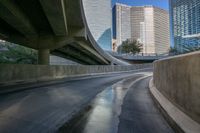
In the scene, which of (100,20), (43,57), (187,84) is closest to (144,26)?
(100,20)

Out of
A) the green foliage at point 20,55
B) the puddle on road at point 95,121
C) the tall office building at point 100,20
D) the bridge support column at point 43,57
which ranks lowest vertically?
the puddle on road at point 95,121

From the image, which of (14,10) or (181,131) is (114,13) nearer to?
(14,10)

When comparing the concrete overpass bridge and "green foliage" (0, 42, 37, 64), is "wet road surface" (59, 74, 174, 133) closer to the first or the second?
the concrete overpass bridge

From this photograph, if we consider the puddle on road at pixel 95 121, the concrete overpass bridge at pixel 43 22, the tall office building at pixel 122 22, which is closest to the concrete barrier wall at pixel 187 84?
the puddle on road at pixel 95 121

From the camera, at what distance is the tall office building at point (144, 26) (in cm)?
15462

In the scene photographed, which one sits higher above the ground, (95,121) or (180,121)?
(180,121)

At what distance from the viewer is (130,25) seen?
168 metres

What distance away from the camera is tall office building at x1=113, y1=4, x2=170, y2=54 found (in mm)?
154625

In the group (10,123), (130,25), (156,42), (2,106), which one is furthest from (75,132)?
(130,25)

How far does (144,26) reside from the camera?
513 ft

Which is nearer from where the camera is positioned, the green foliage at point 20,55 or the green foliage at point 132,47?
the green foliage at point 20,55

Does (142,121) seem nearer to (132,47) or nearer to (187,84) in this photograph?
(187,84)

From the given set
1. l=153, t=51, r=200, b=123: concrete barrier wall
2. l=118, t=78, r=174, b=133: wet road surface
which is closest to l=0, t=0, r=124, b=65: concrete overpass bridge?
l=118, t=78, r=174, b=133: wet road surface

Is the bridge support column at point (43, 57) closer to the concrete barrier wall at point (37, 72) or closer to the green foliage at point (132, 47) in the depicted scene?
the concrete barrier wall at point (37, 72)
